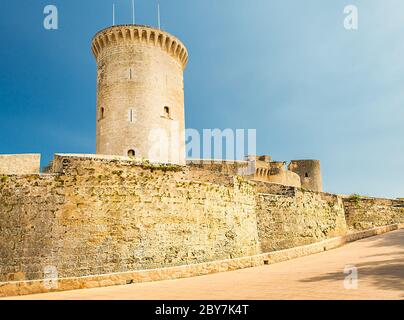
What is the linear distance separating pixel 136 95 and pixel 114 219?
32.8 ft

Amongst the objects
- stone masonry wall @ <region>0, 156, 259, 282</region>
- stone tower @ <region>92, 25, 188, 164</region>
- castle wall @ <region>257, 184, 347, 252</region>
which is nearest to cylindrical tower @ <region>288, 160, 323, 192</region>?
castle wall @ <region>257, 184, 347, 252</region>

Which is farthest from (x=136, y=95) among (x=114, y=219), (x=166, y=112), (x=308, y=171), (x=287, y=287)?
(x=308, y=171)

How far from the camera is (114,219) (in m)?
12.1

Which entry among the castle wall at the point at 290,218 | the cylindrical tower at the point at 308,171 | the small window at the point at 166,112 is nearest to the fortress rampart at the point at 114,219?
the castle wall at the point at 290,218

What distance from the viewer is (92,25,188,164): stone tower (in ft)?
65.8

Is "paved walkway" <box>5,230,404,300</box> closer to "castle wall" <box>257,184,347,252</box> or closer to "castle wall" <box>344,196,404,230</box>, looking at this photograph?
"castle wall" <box>257,184,347,252</box>

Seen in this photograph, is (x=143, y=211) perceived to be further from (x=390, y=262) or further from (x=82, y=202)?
(x=390, y=262)

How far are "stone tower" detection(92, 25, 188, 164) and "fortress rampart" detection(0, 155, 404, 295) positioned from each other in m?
5.92

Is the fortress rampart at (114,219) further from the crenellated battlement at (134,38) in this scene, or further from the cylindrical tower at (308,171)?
the cylindrical tower at (308,171)

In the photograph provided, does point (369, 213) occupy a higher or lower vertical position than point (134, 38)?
lower

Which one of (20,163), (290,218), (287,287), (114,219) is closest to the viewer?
(287,287)

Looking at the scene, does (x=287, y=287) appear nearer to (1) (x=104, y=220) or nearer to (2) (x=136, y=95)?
(1) (x=104, y=220)

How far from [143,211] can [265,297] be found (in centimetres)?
747
